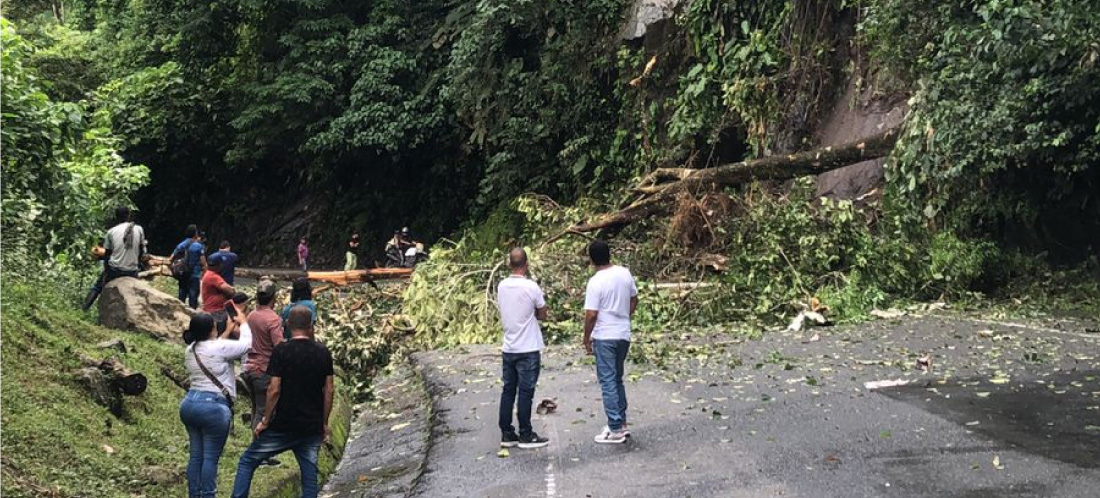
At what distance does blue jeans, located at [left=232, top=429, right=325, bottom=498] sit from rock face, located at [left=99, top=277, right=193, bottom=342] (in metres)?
7.02

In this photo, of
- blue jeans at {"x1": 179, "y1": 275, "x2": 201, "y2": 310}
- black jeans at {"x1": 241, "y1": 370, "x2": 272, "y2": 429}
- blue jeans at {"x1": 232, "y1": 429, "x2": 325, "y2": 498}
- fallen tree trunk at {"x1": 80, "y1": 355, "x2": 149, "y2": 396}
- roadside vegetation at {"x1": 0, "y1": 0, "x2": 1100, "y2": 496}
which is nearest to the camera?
blue jeans at {"x1": 232, "y1": 429, "x2": 325, "y2": 498}

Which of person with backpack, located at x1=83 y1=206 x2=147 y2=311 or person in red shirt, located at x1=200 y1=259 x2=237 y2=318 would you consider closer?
person in red shirt, located at x1=200 y1=259 x2=237 y2=318

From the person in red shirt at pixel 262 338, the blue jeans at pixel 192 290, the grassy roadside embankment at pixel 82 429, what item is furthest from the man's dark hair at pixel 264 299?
the blue jeans at pixel 192 290

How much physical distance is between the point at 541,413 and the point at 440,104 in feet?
69.1

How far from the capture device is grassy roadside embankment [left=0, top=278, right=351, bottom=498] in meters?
7.59

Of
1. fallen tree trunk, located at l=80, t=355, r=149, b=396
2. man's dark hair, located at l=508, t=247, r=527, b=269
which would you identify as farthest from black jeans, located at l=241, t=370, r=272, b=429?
man's dark hair, located at l=508, t=247, r=527, b=269

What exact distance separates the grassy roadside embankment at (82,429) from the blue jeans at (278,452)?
1522 mm

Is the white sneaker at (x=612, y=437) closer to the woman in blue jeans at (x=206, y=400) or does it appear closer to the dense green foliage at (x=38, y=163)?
the woman in blue jeans at (x=206, y=400)

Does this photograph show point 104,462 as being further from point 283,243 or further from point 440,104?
point 283,243

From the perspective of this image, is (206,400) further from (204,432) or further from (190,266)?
(190,266)

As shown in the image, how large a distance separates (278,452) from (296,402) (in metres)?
0.41

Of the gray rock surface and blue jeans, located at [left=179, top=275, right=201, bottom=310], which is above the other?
blue jeans, located at [left=179, top=275, right=201, bottom=310]

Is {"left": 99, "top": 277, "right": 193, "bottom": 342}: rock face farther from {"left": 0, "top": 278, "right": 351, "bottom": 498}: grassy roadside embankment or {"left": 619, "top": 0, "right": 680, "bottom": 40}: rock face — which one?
{"left": 619, "top": 0, "right": 680, "bottom": 40}: rock face

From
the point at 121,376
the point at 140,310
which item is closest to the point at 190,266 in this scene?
the point at 140,310
